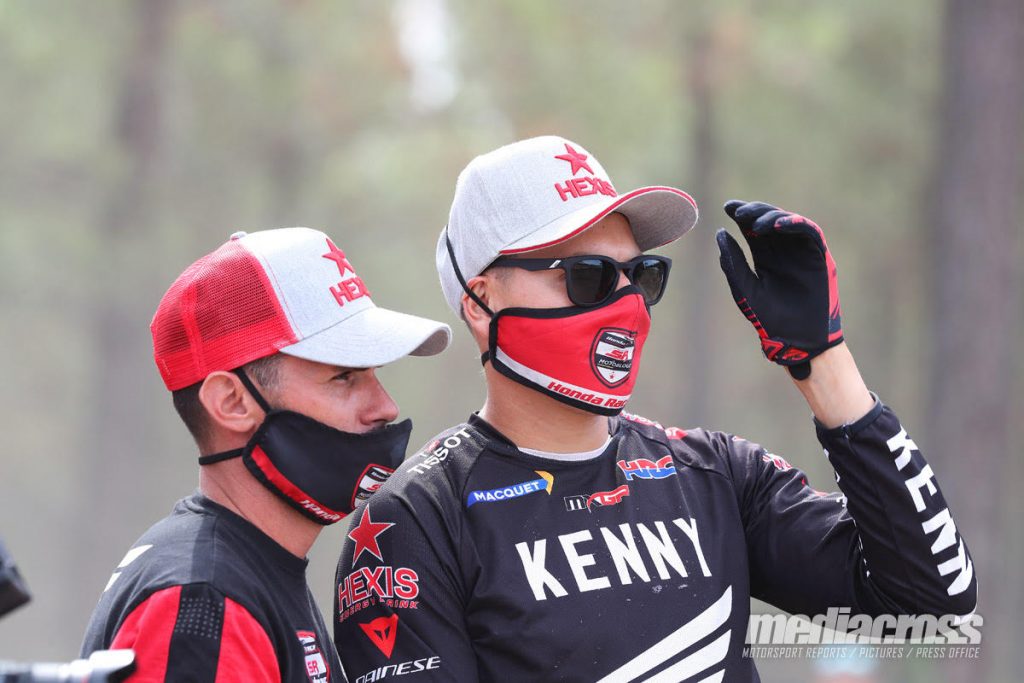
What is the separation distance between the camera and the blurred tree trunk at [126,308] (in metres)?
15.8

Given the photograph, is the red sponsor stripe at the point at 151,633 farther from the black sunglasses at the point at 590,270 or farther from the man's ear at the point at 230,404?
the black sunglasses at the point at 590,270

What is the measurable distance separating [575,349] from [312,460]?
775 millimetres

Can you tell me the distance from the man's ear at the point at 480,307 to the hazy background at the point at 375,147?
946 centimetres

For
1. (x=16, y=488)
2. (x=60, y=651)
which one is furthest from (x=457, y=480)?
(x=16, y=488)

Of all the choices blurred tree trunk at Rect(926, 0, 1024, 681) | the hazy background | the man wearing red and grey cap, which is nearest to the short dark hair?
the man wearing red and grey cap

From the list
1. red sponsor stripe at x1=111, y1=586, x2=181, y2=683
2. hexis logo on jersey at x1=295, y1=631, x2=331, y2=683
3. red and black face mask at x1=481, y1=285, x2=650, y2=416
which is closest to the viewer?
red sponsor stripe at x1=111, y1=586, x2=181, y2=683

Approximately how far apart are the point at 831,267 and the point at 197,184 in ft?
50.7

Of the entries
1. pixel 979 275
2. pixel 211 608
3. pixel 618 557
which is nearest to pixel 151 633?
pixel 211 608

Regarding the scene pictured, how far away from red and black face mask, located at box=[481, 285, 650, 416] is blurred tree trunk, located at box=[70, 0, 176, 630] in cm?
1355

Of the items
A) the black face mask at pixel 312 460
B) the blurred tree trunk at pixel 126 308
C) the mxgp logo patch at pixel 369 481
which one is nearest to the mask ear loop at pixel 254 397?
the black face mask at pixel 312 460

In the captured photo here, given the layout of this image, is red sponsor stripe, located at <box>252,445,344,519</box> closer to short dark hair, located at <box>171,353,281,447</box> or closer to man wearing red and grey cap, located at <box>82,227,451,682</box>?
man wearing red and grey cap, located at <box>82,227,451,682</box>

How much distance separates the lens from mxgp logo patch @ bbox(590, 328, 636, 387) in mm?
3084

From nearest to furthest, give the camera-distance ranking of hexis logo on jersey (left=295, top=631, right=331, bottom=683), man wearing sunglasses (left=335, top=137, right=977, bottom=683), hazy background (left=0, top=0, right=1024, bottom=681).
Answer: hexis logo on jersey (left=295, top=631, right=331, bottom=683) → man wearing sunglasses (left=335, top=137, right=977, bottom=683) → hazy background (left=0, top=0, right=1024, bottom=681)

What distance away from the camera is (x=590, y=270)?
3.11 metres
